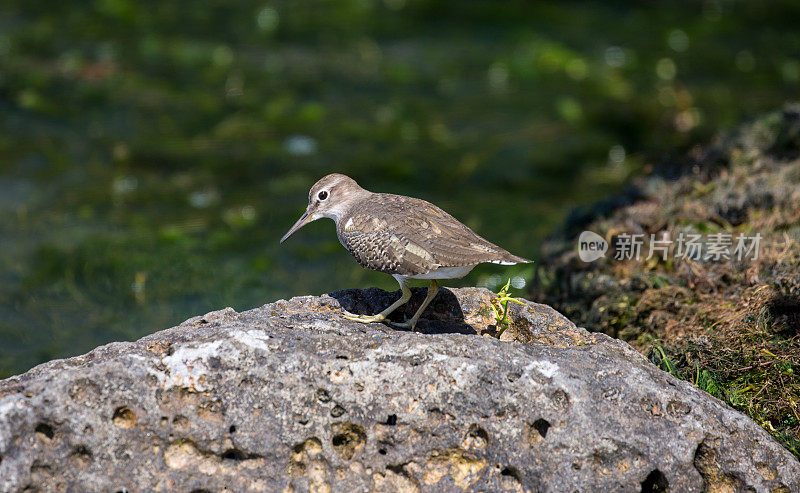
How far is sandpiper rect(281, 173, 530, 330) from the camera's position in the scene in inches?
208

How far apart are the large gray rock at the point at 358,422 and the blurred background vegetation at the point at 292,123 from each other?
4.17 m

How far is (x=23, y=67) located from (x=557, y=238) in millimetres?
9816

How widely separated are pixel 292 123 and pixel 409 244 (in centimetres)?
811

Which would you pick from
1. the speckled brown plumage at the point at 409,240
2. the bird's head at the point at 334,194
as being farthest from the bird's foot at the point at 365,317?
the bird's head at the point at 334,194

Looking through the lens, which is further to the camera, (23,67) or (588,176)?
(23,67)

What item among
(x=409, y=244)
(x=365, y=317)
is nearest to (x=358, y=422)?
(x=365, y=317)

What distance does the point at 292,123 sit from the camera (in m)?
13.1

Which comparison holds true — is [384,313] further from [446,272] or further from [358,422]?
[358,422]

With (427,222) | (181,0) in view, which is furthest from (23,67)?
(427,222)

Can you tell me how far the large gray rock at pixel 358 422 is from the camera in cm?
407

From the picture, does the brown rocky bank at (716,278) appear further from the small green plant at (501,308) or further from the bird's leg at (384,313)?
the bird's leg at (384,313)

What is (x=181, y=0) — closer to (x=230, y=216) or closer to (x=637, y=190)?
(x=230, y=216)

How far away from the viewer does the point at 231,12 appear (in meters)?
15.8

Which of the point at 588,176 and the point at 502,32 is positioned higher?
the point at 502,32
